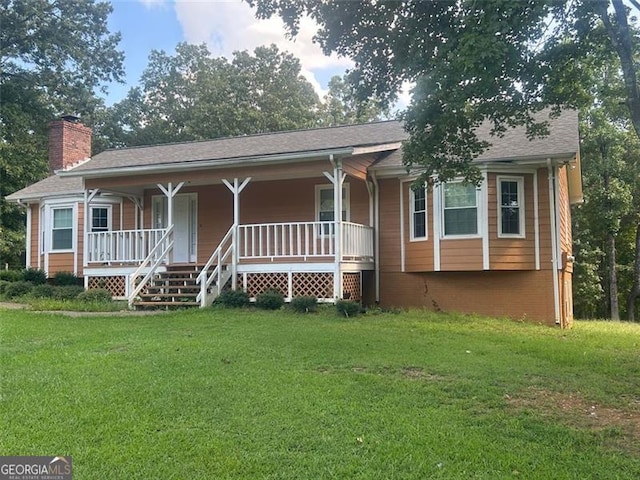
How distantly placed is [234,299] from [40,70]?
1962 cm

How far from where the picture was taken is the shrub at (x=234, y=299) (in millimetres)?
12508

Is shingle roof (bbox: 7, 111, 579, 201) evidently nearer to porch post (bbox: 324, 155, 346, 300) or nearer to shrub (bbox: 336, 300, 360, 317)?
porch post (bbox: 324, 155, 346, 300)

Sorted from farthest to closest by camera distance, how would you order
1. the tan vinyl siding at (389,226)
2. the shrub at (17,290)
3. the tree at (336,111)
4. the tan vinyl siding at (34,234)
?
1. the tree at (336,111)
2. the tan vinyl siding at (34,234)
3. the shrub at (17,290)
4. the tan vinyl siding at (389,226)

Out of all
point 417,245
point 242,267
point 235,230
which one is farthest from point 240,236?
point 417,245

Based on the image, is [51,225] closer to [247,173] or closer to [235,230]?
[235,230]

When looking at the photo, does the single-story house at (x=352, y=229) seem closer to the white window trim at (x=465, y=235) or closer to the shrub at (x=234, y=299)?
the white window trim at (x=465, y=235)

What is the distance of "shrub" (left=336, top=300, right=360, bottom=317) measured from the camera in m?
11.6

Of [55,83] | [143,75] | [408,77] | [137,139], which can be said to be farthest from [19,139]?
[408,77]

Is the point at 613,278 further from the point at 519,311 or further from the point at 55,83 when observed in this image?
the point at 55,83

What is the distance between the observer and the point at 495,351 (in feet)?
25.9

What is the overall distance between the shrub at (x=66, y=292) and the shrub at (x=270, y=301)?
550cm

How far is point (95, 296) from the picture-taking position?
45.5 ft

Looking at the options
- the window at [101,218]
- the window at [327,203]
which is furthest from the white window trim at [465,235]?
the window at [101,218]

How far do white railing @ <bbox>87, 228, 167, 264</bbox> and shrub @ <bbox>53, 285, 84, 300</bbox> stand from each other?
876mm
